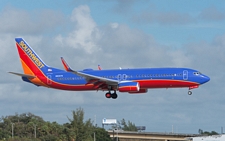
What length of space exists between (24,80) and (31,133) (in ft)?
149

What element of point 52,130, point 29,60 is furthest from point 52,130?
point 29,60

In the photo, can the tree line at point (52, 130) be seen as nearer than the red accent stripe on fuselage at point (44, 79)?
No

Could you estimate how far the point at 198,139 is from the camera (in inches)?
4811

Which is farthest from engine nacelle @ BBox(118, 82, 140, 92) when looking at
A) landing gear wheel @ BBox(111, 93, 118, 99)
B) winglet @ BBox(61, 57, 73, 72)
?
winglet @ BBox(61, 57, 73, 72)

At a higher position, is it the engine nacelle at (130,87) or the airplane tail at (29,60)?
the airplane tail at (29,60)

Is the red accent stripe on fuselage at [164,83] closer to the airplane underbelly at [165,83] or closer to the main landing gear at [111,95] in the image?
the airplane underbelly at [165,83]

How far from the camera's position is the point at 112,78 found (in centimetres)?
11988

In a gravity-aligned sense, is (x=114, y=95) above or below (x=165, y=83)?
below

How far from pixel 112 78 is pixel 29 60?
1915cm

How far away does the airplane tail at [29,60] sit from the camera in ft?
420

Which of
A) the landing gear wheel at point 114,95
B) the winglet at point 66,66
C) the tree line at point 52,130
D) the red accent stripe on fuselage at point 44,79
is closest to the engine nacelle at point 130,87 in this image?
the landing gear wheel at point 114,95

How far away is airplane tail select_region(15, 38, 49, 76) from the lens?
12812cm

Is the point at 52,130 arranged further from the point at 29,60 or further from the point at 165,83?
the point at 165,83

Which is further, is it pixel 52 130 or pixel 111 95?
pixel 52 130
